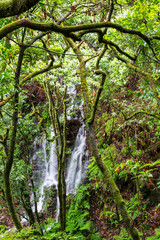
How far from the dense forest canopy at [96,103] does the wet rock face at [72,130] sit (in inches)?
119

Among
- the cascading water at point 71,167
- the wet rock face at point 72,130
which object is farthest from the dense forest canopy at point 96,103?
the wet rock face at point 72,130

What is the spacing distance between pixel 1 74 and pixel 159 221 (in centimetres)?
563

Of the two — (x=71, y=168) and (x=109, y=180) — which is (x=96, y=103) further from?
(x=71, y=168)

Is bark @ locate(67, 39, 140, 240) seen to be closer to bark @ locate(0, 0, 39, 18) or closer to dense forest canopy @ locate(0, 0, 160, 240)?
dense forest canopy @ locate(0, 0, 160, 240)

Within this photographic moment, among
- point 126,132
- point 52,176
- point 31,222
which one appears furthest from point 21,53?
→ point 52,176

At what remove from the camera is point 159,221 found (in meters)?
5.20

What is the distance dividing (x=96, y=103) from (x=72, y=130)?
353 inches

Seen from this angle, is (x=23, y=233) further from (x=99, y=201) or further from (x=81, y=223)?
(x=99, y=201)

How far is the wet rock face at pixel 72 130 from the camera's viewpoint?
40.9 feet

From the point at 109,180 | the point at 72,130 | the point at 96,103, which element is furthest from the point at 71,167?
the point at 96,103

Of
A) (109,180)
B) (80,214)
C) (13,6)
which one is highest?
(13,6)

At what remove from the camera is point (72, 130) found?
12.7 meters

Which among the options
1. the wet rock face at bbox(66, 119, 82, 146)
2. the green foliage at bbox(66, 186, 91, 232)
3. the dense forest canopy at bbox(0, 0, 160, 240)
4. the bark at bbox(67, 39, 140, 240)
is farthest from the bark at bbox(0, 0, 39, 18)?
the wet rock face at bbox(66, 119, 82, 146)

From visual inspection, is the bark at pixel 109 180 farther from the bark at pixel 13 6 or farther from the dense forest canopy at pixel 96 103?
the bark at pixel 13 6
